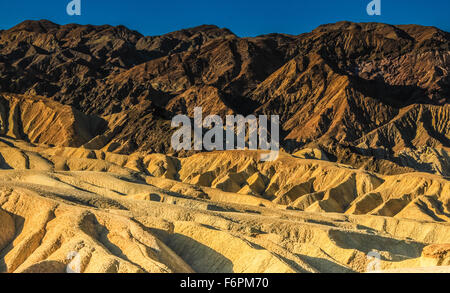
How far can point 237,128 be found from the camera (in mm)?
198125

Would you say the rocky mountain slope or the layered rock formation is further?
the layered rock formation

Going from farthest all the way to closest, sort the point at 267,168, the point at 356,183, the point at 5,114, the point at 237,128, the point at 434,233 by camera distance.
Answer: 1. the point at 237,128
2. the point at 5,114
3. the point at 267,168
4. the point at 356,183
5. the point at 434,233

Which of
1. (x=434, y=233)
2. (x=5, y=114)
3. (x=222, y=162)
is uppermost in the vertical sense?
(x=5, y=114)

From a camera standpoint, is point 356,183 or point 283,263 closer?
point 283,263

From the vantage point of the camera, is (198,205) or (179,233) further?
(198,205)

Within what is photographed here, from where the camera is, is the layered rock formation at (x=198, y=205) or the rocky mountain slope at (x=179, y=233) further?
the layered rock formation at (x=198, y=205)

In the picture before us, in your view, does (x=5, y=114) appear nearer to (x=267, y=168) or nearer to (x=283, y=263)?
(x=267, y=168)

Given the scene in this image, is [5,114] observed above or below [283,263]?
above

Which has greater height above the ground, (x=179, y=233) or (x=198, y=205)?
(x=198, y=205)
